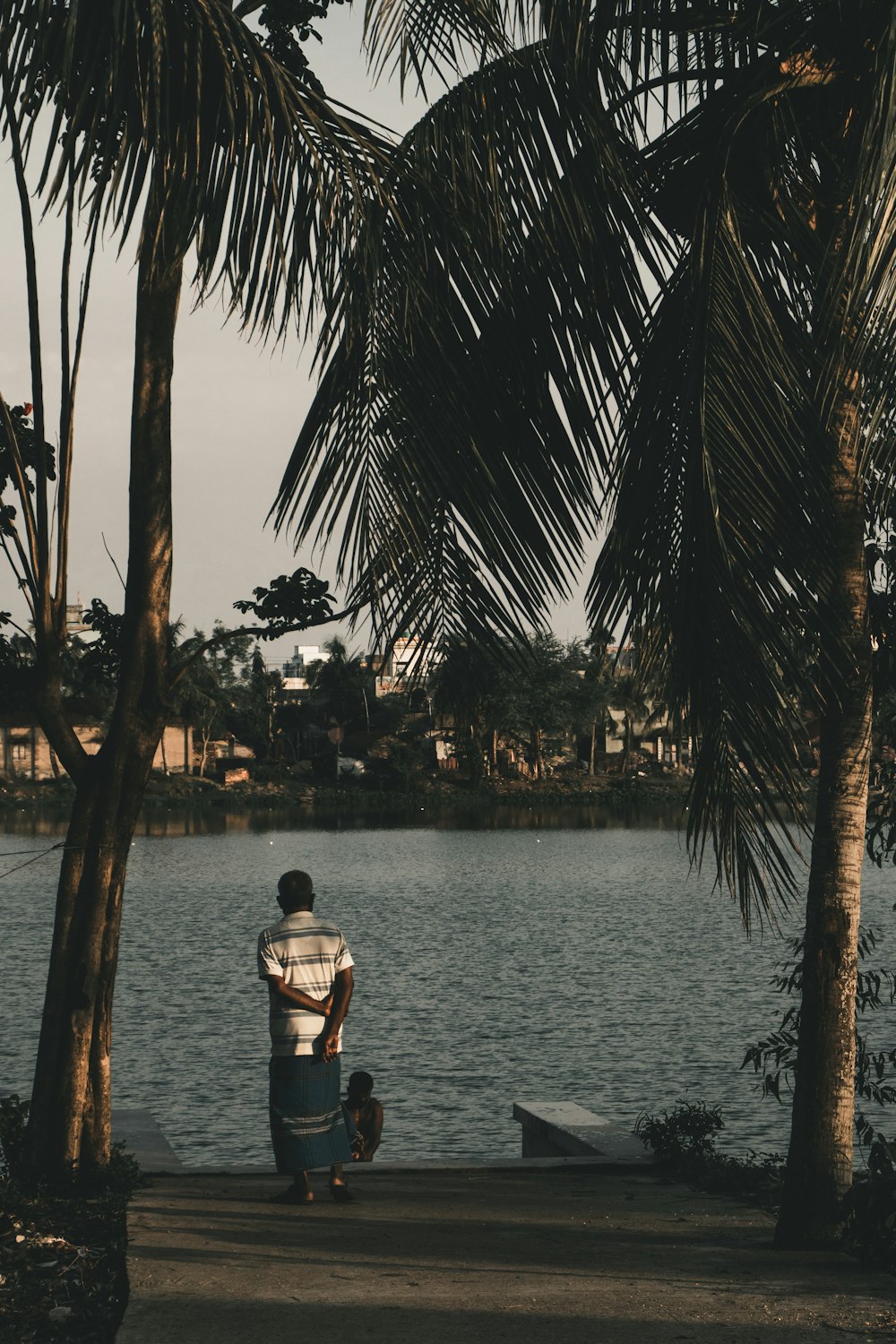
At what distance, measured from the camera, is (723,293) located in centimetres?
537

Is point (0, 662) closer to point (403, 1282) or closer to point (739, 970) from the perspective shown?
point (403, 1282)

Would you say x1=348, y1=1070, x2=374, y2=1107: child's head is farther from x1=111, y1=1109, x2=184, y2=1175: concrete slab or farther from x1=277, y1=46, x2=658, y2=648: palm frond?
x1=277, y1=46, x2=658, y2=648: palm frond

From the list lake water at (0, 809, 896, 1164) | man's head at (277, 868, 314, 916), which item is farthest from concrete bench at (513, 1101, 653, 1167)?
lake water at (0, 809, 896, 1164)

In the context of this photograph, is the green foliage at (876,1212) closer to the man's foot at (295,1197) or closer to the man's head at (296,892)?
the man's foot at (295,1197)

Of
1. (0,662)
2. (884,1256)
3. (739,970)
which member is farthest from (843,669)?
(739,970)

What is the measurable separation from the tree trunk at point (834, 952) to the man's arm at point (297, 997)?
2220mm

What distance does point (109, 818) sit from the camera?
809cm

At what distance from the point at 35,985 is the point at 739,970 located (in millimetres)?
13298

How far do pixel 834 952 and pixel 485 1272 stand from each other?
1863 millimetres

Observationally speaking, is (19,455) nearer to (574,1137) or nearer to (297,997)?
(297,997)

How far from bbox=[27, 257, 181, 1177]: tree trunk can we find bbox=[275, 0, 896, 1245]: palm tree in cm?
272

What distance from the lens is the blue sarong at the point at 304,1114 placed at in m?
7.09

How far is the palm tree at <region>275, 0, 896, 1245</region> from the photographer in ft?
17.3

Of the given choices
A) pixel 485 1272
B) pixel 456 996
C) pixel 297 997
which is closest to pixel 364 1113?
pixel 297 997
